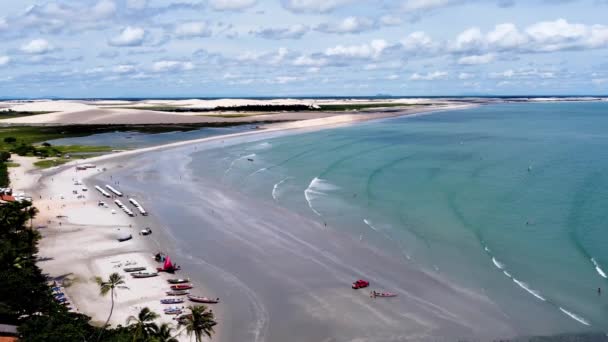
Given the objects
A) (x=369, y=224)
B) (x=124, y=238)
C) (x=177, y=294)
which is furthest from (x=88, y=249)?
(x=369, y=224)

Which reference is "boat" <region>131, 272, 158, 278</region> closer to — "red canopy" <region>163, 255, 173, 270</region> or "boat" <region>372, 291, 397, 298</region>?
"red canopy" <region>163, 255, 173, 270</region>

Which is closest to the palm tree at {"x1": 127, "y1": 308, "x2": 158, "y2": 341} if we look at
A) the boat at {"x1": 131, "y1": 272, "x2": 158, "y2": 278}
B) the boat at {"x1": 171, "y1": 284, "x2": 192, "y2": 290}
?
the boat at {"x1": 171, "y1": 284, "x2": 192, "y2": 290}

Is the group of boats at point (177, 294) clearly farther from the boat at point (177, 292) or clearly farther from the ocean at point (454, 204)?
the ocean at point (454, 204)

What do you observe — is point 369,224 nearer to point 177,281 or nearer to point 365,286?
point 365,286

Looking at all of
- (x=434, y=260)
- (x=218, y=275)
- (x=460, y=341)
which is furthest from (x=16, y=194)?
(x=460, y=341)

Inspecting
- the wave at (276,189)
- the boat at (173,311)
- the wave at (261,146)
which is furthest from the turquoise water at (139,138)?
the boat at (173,311)

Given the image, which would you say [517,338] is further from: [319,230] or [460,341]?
[319,230]
